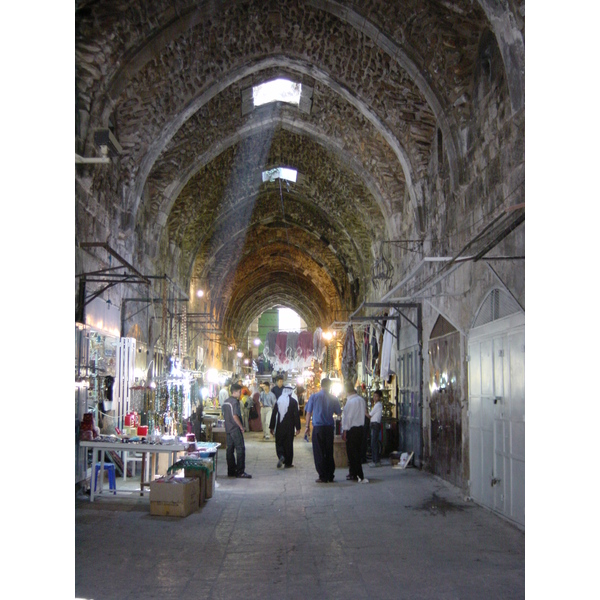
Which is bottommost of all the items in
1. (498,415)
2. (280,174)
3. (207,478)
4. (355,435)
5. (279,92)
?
(207,478)

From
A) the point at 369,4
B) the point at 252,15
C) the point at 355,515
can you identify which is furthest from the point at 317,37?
the point at 355,515

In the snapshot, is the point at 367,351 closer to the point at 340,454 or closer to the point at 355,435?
the point at 340,454

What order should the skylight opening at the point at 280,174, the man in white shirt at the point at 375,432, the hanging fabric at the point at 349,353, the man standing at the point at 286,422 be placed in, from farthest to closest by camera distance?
the skylight opening at the point at 280,174
the hanging fabric at the point at 349,353
the man in white shirt at the point at 375,432
the man standing at the point at 286,422

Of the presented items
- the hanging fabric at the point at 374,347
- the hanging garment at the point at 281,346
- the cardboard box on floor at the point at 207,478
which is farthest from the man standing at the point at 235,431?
the hanging garment at the point at 281,346

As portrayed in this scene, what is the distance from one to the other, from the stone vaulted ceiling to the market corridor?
4.34 metres

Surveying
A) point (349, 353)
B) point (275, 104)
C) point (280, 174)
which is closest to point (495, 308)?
point (275, 104)

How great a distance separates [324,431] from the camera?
9.49 metres

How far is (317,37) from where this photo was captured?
10.9 m

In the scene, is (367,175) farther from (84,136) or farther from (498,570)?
(498,570)

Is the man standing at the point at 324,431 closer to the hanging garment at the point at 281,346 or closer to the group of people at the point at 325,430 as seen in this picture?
the group of people at the point at 325,430

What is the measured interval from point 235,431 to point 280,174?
959 centimetres

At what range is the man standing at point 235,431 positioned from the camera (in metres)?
9.53

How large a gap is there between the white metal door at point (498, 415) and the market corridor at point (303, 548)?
28cm

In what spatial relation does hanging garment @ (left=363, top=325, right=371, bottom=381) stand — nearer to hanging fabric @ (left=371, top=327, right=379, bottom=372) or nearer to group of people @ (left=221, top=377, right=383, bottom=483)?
hanging fabric @ (left=371, top=327, right=379, bottom=372)
